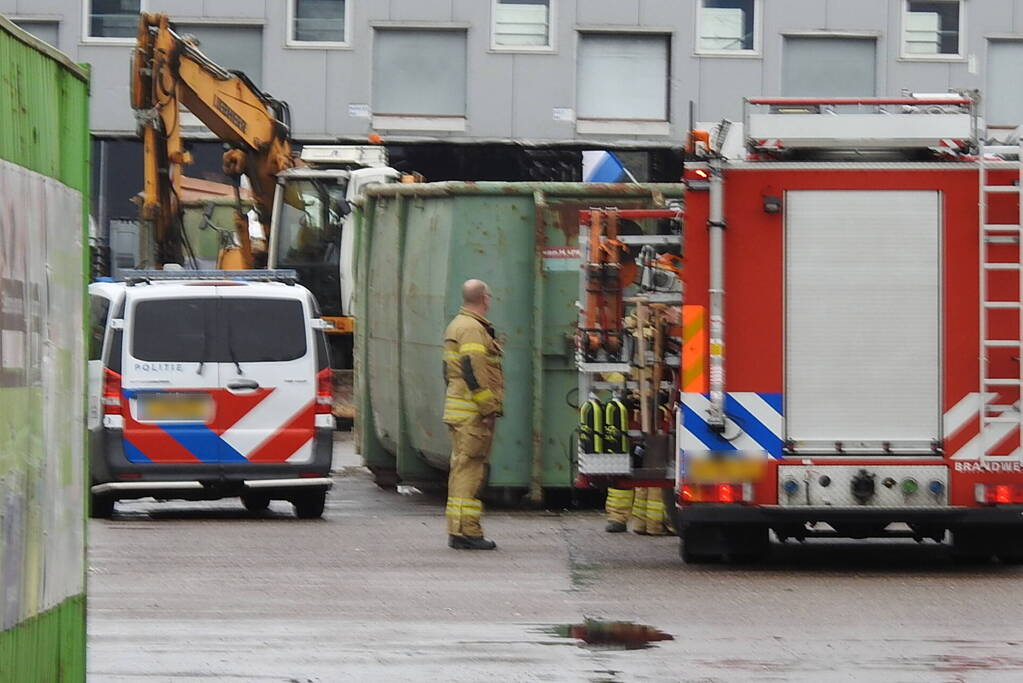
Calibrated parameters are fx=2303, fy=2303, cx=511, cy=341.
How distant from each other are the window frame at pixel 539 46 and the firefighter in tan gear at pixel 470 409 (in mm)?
27545

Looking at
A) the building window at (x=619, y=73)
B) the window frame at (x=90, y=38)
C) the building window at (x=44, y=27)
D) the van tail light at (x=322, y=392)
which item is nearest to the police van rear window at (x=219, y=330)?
the van tail light at (x=322, y=392)

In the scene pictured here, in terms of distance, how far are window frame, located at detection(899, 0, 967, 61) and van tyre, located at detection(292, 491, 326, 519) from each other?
27168 millimetres

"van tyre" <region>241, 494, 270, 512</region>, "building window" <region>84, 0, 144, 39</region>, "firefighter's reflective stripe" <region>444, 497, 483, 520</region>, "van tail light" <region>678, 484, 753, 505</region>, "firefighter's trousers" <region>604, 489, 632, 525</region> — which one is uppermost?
"building window" <region>84, 0, 144, 39</region>

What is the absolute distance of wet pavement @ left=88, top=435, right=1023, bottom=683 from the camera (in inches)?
374

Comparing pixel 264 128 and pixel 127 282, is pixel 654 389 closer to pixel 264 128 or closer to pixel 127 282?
pixel 127 282

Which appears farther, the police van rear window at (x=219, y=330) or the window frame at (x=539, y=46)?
the window frame at (x=539, y=46)

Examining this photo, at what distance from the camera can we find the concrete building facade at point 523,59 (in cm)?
4203

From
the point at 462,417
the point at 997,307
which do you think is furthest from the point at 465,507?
the point at 997,307

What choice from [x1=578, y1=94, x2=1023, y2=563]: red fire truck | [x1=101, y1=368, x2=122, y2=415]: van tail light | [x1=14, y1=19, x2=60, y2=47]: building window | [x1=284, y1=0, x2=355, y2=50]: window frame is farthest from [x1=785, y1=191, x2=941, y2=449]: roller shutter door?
[x1=14, y1=19, x2=60, y2=47]: building window

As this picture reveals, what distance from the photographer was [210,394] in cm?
1698

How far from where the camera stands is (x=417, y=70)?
42219 millimetres

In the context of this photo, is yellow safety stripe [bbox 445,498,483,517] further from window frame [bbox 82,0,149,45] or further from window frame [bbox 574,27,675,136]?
window frame [bbox 82,0,149,45]

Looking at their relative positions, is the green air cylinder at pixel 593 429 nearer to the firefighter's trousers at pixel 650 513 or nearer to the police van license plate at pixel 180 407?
the firefighter's trousers at pixel 650 513

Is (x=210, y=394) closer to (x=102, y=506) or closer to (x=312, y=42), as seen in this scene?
(x=102, y=506)
